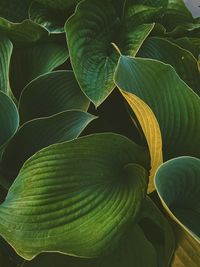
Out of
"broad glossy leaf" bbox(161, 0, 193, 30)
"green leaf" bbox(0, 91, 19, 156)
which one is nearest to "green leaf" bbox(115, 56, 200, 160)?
"green leaf" bbox(0, 91, 19, 156)

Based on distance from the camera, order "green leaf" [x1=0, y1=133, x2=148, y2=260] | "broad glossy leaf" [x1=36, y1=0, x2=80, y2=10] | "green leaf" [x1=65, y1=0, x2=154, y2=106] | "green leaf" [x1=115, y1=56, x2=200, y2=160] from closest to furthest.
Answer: "green leaf" [x1=0, y1=133, x2=148, y2=260]
"green leaf" [x1=115, y1=56, x2=200, y2=160]
"green leaf" [x1=65, y1=0, x2=154, y2=106]
"broad glossy leaf" [x1=36, y1=0, x2=80, y2=10]

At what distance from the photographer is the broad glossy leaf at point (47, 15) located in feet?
3.28

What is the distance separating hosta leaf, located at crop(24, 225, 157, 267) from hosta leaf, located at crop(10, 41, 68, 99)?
1.19 feet

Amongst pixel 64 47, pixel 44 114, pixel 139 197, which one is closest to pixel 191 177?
pixel 139 197

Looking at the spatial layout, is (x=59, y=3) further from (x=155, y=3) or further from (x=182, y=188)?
(x=182, y=188)

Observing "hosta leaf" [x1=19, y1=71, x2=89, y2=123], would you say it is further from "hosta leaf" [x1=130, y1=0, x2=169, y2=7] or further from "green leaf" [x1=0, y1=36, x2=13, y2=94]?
"hosta leaf" [x1=130, y1=0, x2=169, y2=7]

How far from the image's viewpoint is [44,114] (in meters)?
0.89

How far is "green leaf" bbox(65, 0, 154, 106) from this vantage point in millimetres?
866

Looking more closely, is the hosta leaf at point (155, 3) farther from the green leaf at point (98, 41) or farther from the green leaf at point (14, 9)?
the green leaf at point (14, 9)

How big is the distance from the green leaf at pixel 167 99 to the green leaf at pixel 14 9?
0.37 m

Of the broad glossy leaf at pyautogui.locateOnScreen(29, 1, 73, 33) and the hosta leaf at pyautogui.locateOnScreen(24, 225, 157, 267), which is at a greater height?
the broad glossy leaf at pyautogui.locateOnScreen(29, 1, 73, 33)

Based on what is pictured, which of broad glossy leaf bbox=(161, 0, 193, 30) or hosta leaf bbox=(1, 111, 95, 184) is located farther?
broad glossy leaf bbox=(161, 0, 193, 30)

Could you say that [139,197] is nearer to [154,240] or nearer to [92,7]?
[154,240]

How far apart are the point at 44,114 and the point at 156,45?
25 cm
